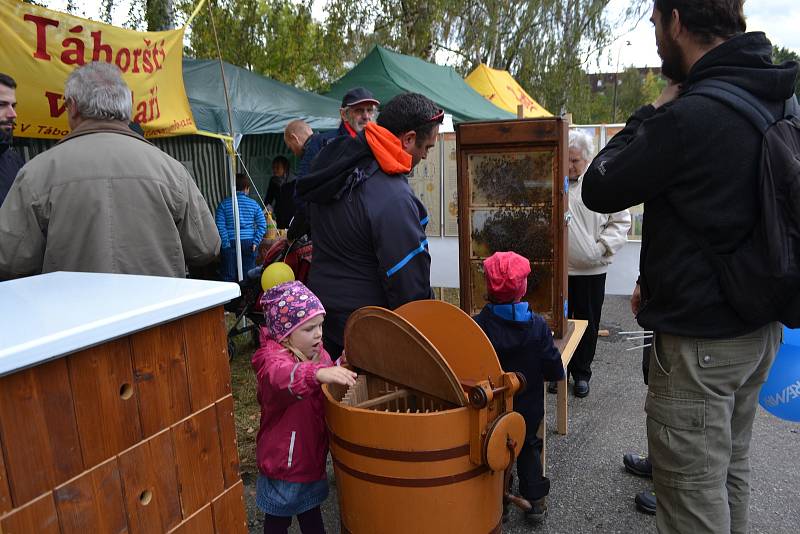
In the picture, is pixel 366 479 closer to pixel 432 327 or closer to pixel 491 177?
pixel 432 327

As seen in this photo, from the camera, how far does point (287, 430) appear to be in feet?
6.64

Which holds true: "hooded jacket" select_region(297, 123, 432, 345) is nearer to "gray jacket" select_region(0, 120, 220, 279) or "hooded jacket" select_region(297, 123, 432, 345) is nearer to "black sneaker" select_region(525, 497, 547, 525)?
"gray jacket" select_region(0, 120, 220, 279)

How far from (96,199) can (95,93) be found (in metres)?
0.41

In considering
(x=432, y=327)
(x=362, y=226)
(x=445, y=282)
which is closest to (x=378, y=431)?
(x=432, y=327)

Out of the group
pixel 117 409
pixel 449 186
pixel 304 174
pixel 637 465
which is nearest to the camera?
pixel 117 409

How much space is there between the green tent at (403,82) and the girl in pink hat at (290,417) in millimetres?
7261

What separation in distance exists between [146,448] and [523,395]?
1.77m

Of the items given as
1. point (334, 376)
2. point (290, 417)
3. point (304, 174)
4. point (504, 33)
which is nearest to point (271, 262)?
point (304, 174)

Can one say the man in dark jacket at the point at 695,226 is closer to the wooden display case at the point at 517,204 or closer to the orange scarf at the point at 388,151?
the orange scarf at the point at 388,151

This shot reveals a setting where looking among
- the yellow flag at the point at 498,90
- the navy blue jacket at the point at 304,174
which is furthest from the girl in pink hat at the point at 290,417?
the yellow flag at the point at 498,90

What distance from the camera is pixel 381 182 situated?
91.7 inches

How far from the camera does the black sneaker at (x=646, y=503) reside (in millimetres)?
2857

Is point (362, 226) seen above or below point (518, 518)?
above

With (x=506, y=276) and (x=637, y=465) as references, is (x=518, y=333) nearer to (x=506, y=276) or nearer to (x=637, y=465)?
(x=506, y=276)
